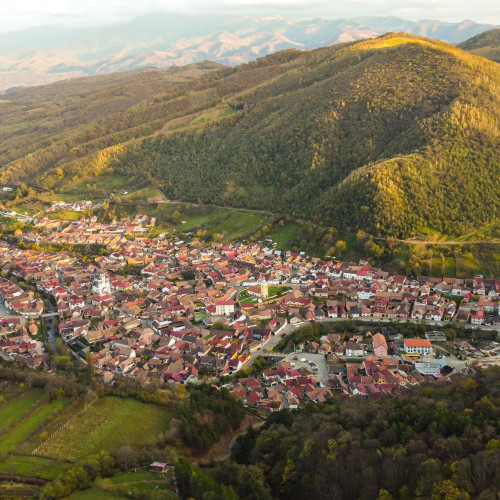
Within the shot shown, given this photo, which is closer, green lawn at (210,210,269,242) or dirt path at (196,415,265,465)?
dirt path at (196,415,265,465)

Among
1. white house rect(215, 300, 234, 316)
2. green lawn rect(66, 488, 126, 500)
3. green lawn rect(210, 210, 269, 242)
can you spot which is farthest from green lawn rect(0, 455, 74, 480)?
green lawn rect(210, 210, 269, 242)

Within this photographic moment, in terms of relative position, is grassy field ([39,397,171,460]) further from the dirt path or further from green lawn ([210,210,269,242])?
green lawn ([210,210,269,242])

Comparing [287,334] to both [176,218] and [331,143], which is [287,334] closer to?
[176,218]

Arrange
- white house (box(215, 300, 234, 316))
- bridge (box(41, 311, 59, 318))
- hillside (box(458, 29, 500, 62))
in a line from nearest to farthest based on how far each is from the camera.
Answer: white house (box(215, 300, 234, 316))
bridge (box(41, 311, 59, 318))
hillside (box(458, 29, 500, 62))

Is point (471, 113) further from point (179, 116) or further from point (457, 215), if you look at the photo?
point (179, 116)

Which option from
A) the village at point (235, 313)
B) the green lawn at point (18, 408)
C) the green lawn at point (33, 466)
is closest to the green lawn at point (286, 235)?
the village at point (235, 313)

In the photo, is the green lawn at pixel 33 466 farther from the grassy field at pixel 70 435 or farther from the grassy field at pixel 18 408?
the grassy field at pixel 18 408

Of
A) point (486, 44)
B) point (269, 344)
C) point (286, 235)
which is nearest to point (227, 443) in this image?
point (269, 344)

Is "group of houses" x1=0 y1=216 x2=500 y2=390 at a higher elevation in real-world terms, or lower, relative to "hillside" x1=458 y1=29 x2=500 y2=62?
lower
